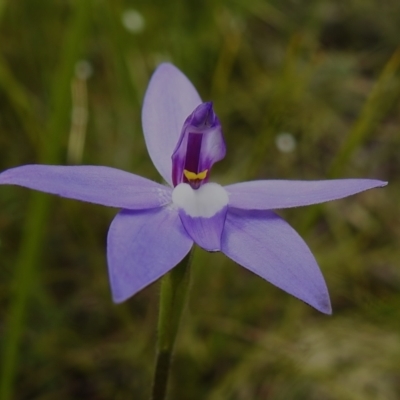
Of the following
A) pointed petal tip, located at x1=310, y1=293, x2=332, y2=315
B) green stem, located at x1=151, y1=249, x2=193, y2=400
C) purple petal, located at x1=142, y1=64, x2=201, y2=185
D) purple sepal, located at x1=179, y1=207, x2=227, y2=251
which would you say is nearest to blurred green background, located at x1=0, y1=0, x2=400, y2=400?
purple petal, located at x1=142, y1=64, x2=201, y2=185

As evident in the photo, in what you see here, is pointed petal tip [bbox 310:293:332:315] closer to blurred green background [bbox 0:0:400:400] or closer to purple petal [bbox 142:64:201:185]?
purple petal [bbox 142:64:201:185]

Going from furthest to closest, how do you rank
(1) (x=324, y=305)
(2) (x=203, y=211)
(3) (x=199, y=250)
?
(3) (x=199, y=250), (2) (x=203, y=211), (1) (x=324, y=305)

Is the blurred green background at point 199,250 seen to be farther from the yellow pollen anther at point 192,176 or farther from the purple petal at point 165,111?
the yellow pollen anther at point 192,176

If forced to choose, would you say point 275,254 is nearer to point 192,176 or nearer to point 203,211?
point 203,211

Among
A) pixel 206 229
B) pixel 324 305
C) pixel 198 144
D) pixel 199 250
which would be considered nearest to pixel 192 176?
pixel 198 144

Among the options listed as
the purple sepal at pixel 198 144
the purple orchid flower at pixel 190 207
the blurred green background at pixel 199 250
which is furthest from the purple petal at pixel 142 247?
the blurred green background at pixel 199 250

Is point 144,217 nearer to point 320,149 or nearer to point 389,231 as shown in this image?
point 389,231
